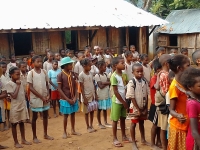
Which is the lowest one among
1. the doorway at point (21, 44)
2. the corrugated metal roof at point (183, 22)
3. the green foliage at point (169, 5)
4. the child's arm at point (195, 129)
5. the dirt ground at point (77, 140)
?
the dirt ground at point (77, 140)

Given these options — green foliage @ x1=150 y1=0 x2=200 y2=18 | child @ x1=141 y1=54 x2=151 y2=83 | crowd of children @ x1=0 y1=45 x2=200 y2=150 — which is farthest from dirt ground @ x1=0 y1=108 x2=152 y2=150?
green foliage @ x1=150 y1=0 x2=200 y2=18

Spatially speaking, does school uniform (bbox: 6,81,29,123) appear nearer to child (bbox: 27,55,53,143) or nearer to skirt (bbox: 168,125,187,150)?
child (bbox: 27,55,53,143)

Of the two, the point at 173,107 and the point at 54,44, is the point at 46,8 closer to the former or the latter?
the point at 54,44

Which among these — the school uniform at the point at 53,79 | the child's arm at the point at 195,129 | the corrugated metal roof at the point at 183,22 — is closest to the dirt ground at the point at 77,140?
the school uniform at the point at 53,79

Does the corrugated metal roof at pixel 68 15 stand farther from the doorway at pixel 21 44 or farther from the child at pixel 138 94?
the child at pixel 138 94

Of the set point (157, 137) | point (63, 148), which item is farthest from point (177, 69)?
point (63, 148)

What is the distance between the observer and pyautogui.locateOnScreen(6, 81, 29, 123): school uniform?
4.62 metres

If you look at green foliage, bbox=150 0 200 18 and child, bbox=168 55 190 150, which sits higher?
green foliage, bbox=150 0 200 18

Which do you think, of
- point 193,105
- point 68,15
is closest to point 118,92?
point 193,105

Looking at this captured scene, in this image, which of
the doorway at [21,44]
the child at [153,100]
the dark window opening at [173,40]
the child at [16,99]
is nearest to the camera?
the child at [153,100]

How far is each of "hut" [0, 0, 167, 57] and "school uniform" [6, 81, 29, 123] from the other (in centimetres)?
429

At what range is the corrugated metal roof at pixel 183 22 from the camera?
1464 cm

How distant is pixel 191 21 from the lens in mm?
15062

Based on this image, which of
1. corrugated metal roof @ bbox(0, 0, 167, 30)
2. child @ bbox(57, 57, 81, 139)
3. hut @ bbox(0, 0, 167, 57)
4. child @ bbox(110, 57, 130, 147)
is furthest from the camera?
hut @ bbox(0, 0, 167, 57)
